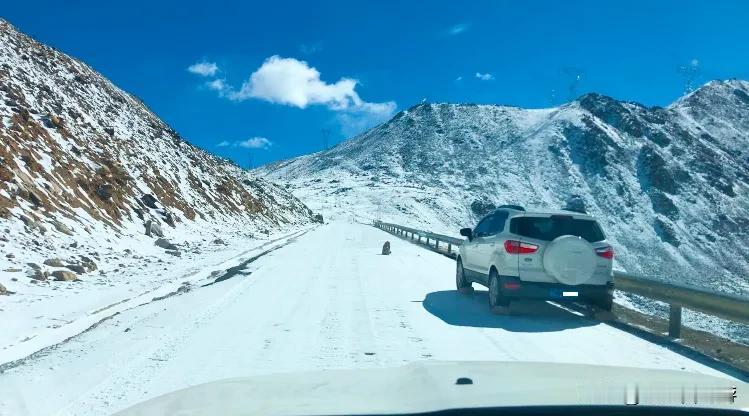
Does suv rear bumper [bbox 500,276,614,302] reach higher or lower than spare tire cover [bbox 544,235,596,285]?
lower

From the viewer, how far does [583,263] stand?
1069cm

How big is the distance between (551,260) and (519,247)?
56 cm

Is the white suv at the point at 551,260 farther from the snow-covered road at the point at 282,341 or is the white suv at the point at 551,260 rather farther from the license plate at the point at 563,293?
the snow-covered road at the point at 282,341

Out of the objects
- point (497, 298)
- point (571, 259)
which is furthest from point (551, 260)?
point (497, 298)

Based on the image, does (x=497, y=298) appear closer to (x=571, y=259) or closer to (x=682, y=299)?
(x=571, y=259)

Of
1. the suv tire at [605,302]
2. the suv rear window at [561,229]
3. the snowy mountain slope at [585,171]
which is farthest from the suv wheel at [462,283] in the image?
the snowy mountain slope at [585,171]

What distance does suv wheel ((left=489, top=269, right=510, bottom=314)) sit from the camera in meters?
11.3

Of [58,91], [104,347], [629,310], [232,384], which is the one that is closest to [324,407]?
[232,384]

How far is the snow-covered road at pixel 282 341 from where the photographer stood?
21.9 feet

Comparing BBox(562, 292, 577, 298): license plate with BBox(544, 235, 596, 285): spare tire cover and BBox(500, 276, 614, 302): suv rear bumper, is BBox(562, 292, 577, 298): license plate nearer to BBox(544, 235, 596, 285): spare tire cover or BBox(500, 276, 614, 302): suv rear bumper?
BBox(500, 276, 614, 302): suv rear bumper

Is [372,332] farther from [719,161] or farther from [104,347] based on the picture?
[719,161]

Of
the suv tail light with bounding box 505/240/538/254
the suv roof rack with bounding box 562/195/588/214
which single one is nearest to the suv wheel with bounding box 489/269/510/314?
the suv tail light with bounding box 505/240/538/254

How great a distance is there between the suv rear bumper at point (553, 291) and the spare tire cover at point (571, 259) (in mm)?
177

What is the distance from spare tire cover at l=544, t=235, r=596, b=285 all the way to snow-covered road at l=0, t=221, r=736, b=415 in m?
0.79
